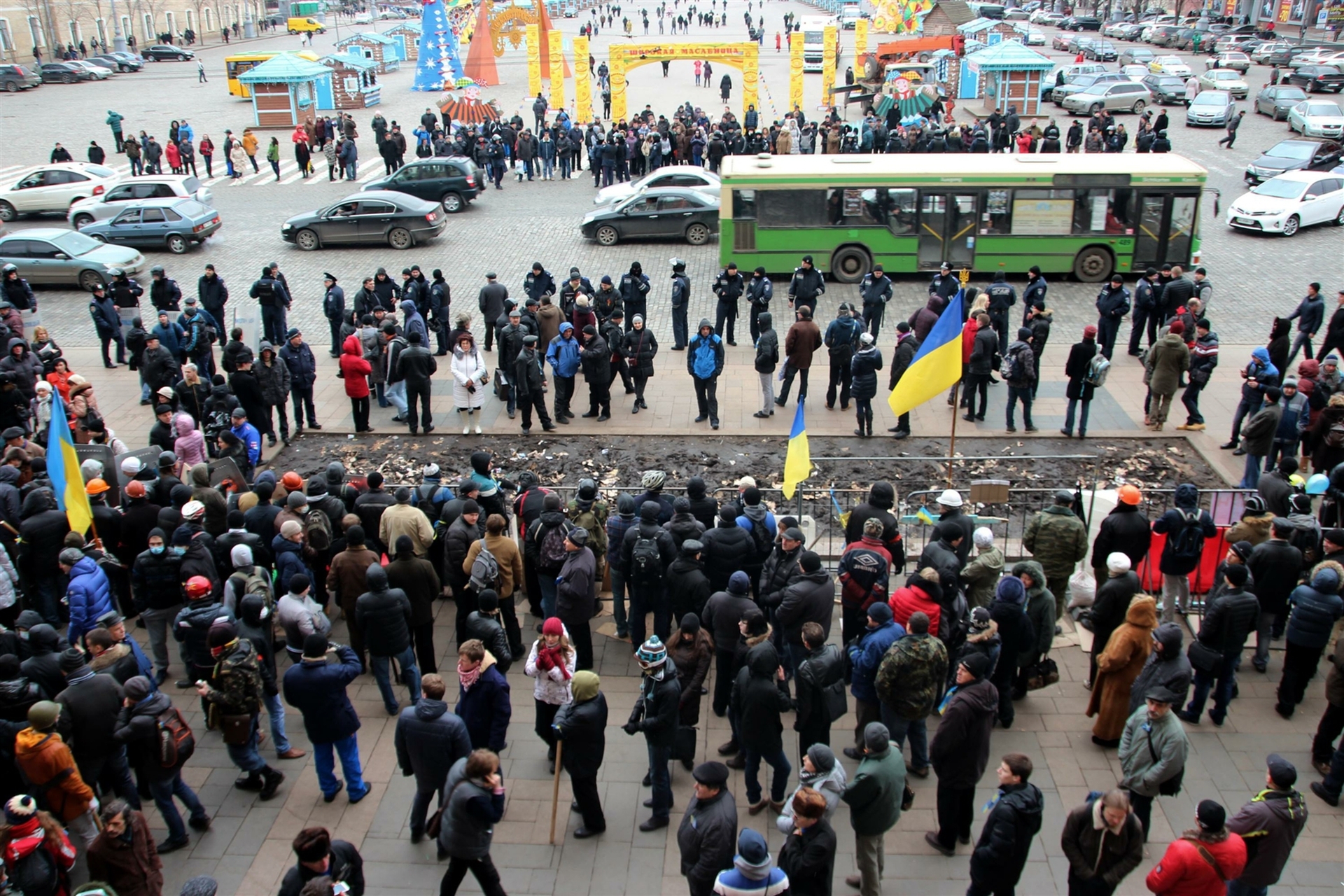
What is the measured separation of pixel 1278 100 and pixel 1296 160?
13.3 metres

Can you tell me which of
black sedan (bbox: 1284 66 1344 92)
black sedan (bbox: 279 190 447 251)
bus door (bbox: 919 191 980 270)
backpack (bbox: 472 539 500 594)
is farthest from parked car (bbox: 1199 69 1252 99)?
backpack (bbox: 472 539 500 594)

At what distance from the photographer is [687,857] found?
641cm

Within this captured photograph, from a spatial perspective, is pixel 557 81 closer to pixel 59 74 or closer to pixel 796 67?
pixel 796 67

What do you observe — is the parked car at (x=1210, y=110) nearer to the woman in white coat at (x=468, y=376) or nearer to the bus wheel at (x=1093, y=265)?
the bus wheel at (x=1093, y=265)

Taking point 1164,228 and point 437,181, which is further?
point 437,181

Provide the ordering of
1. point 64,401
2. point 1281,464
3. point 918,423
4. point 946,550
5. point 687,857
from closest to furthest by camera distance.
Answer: point 687,857, point 946,550, point 1281,464, point 64,401, point 918,423

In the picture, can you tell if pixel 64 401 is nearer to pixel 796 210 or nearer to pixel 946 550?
pixel 946 550

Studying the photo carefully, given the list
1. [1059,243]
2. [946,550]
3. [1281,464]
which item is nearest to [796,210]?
[1059,243]

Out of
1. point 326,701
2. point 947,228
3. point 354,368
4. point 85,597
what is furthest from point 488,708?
point 947,228

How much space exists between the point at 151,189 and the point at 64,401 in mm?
14341

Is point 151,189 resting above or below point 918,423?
above

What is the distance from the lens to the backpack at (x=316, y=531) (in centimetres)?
980

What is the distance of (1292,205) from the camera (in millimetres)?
24203

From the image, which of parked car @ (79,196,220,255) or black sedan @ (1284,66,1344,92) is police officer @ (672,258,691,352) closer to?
parked car @ (79,196,220,255)
